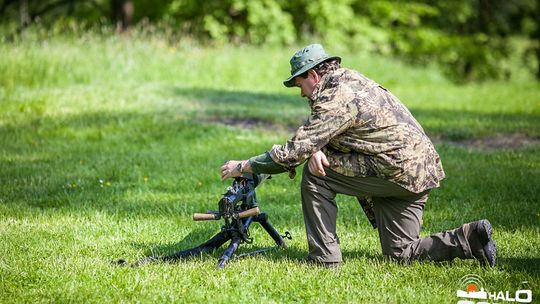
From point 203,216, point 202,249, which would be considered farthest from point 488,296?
point 202,249

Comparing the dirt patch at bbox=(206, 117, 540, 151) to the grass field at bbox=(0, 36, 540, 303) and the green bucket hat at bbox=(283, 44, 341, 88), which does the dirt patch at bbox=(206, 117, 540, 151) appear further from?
the green bucket hat at bbox=(283, 44, 341, 88)

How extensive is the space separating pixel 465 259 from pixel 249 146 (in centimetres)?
522

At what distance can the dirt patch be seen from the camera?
10703 mm

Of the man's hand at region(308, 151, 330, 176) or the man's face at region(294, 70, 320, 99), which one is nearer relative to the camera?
the man's hand at region(308, 151, 330, 176)

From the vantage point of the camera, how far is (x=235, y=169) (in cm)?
519

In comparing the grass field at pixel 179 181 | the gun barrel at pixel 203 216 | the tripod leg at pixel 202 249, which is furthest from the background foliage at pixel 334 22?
the gun barrel at pixel 203 216

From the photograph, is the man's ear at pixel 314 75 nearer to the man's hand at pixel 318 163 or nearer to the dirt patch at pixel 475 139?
the man's hand at pixel 318 163

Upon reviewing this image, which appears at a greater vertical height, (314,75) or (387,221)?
(314,75)

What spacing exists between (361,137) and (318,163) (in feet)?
1.17

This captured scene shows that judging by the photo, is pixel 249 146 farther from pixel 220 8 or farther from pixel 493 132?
pixel 220 8

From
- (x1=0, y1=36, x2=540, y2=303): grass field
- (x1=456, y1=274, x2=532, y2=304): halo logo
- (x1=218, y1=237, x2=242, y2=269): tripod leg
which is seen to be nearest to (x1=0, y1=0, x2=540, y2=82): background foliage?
(x1=0, y1=36, x2=540, y2=303): grass field

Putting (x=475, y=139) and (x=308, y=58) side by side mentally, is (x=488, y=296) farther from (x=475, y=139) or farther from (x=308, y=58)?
(x=475, y=139)

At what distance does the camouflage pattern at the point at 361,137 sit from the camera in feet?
16.4

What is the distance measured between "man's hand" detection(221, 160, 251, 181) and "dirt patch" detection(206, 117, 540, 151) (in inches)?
246
